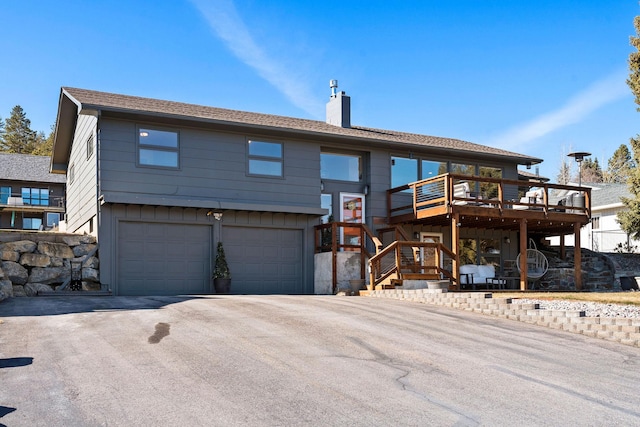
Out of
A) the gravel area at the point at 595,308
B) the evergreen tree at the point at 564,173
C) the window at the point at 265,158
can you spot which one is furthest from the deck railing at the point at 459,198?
the evergreen tree at the point at 564,173

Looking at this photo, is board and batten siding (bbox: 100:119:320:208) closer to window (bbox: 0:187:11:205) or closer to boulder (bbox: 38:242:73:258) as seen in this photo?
boulder (bbox: 38:242:73:258)

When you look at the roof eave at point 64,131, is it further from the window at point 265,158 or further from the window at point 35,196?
the window at point 35,196

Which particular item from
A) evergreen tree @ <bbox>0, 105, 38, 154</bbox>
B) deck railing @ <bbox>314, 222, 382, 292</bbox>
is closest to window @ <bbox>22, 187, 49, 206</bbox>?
evergreen tree @ <bbox>0, 105, 38, 154</bbox>

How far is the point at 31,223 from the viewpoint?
144 feet

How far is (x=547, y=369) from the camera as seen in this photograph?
7266mm

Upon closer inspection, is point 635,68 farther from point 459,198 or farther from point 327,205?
point 327,205

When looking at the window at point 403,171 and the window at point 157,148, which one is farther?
the window at point 403,171

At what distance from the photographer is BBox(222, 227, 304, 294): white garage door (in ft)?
56.5

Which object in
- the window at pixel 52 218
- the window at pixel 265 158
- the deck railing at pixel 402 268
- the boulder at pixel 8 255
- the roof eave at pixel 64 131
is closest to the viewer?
the boulder at pixel 8 255

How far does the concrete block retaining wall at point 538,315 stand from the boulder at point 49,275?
804 cm

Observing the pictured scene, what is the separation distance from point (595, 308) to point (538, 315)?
1.86 metres

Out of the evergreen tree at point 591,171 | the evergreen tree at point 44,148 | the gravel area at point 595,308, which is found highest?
the evergreen tree at point 44,148

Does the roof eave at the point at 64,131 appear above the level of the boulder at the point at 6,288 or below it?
above

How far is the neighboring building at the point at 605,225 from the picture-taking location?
32188mm
